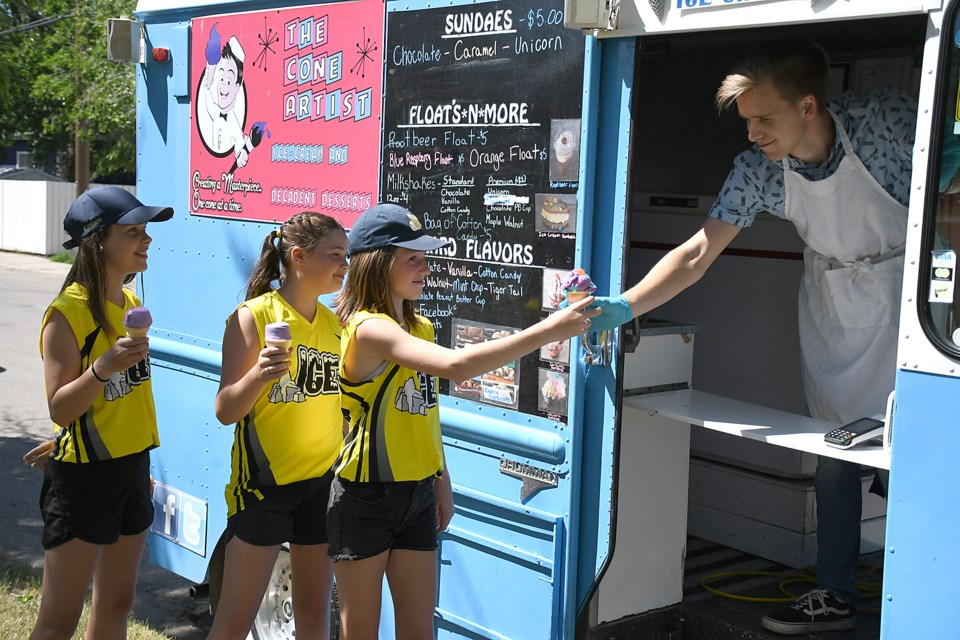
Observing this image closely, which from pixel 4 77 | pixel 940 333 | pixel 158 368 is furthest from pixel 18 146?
pixel 940 333

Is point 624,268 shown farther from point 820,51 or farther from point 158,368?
point 158,368

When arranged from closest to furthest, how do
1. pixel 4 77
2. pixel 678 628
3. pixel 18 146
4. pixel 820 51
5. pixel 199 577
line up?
pixel 820 51, pixel 678 628, pixel 199 577, pixel 4 77, pixel 18 146

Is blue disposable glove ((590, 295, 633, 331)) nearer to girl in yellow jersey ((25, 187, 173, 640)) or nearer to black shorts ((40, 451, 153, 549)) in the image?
girl in yellow jersey ((25, 187, 173, 640))

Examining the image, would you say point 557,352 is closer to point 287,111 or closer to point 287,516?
point 287,516

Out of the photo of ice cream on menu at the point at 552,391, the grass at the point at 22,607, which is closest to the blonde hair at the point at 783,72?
→ the photo of ice cream on menu at the point at 552,391

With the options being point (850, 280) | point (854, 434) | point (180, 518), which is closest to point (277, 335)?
point (854, 434)

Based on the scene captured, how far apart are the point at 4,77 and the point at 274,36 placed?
6251mm

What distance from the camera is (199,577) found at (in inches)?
189

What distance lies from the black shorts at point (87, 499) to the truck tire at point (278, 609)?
3.54ft

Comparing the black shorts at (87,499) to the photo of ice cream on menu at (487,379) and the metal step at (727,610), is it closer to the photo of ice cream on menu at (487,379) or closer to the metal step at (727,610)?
the photo of ice cream on menu at (487,379)

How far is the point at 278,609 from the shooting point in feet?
14.9

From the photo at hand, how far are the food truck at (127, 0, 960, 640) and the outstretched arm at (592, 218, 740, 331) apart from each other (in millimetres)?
87

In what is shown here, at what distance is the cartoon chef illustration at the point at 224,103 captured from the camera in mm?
4613

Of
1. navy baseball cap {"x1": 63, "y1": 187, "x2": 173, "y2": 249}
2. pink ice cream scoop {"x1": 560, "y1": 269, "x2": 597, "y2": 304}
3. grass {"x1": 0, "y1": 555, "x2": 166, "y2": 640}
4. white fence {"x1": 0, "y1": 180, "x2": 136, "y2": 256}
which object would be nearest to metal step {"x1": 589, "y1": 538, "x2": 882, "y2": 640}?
pink ice cream scoop {"x1": 560, "y1": 269, "x2": 597, "y2": 304}
